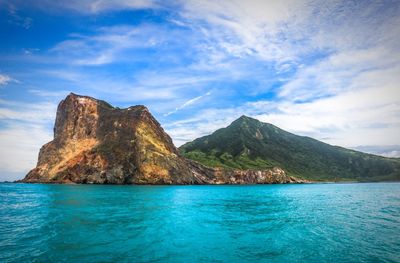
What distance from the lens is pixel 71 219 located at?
3688 centimetres

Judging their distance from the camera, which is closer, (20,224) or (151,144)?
(20,224)

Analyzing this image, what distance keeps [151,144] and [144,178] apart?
27.5 meters

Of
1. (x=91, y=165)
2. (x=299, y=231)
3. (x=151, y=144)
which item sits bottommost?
(x=299, y=231)

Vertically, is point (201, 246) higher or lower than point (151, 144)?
lower

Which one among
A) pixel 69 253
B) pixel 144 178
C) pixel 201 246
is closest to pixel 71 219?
pixel 69 253

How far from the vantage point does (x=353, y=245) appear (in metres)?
24.3

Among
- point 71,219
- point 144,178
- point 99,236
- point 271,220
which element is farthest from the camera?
point 144,178

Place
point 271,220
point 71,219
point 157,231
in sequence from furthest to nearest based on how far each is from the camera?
1. point 271,220
2. point 71,219
3. point 157,231

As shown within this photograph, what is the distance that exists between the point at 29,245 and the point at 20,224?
12045 millimetres

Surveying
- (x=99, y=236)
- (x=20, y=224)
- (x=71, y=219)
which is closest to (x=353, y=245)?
(x=99, y=236)

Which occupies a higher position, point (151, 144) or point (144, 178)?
point (151, 144)

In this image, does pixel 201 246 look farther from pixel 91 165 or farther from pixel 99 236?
pixel 91 165

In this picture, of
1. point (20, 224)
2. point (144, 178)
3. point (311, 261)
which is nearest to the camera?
point (311, 261)

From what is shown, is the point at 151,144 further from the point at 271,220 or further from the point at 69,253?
the point at 69,253
